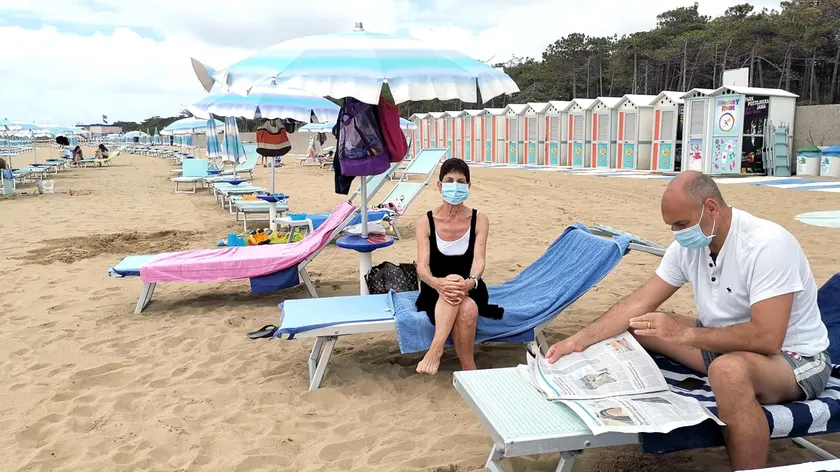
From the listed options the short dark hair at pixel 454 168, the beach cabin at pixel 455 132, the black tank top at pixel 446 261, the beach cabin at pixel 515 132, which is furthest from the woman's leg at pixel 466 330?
the beach cabin at pixel 455 132

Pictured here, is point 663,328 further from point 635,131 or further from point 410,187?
point 635,131

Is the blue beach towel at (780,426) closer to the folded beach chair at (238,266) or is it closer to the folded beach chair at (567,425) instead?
the folded beach chair at (567,425)

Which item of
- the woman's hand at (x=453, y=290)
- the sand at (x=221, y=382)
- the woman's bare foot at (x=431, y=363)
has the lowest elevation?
the sand at (x=221, y=382)

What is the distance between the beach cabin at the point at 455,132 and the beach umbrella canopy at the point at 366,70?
2210cm

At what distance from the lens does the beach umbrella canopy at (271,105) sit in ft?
23.6

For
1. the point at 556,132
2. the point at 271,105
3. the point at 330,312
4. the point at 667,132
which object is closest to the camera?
the point at 330,312

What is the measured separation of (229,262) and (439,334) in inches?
85.6

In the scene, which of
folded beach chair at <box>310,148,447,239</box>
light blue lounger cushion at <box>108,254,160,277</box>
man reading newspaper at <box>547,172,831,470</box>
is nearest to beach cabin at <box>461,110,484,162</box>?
folded beach chair at <box>310,148,447,239</box>

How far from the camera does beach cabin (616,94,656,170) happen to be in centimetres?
1780

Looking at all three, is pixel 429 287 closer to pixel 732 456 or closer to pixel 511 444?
pixel 511 444

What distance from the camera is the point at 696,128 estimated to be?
15.7 meters

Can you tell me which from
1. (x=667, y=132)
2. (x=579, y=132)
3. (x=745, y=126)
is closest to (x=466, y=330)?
(x=745, y=126)

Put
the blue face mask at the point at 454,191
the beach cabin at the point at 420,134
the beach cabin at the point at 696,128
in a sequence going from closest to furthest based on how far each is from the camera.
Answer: the blue face mask at the point at 454,191, the beach cabin at the point at 696,128, the beach cabin at the point at 420,134

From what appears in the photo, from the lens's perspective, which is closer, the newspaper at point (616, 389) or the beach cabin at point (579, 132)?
the newspaper at point (616, 389)
